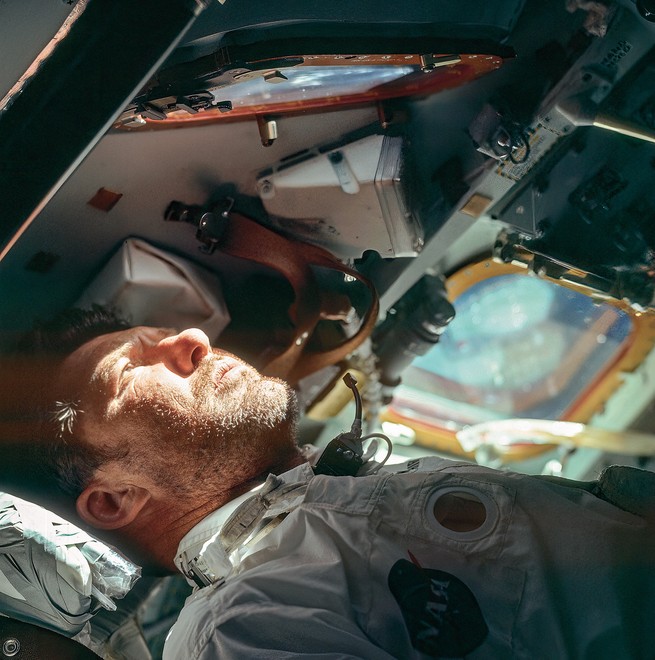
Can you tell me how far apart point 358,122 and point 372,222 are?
32 cm

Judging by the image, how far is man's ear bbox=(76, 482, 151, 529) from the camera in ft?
7.52

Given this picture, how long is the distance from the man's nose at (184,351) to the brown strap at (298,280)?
1.18ft

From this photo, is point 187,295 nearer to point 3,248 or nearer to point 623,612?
point 3,248

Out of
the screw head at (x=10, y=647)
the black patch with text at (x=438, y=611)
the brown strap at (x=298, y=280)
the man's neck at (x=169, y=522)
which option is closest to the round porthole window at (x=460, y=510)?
the black patch with text at (x=438, y=611)

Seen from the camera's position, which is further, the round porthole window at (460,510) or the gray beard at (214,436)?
the gray beard at (214,436)

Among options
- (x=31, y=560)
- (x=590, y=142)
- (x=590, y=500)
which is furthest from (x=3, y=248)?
(x=590, y=142)

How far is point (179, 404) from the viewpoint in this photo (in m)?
2.20

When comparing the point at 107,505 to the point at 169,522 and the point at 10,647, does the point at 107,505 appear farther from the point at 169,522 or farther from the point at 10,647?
the point at 10,647

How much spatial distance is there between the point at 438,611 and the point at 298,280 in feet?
→ 4.17

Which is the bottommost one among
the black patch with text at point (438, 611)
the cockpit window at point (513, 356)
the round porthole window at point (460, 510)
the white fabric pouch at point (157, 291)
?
the cockpit window at point (513, 356)

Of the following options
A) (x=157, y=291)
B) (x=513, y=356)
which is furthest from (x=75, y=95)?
(x=513, y=356)

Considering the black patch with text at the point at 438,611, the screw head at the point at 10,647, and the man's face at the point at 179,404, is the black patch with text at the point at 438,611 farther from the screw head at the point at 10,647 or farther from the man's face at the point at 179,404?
the screw head at the point at 10,647

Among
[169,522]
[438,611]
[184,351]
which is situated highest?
[184,351]

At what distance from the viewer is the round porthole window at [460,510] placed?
1.76 metres
